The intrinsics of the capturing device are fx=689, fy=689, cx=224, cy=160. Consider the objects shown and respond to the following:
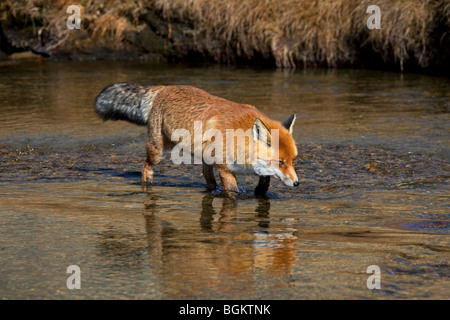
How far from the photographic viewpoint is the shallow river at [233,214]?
4.39m

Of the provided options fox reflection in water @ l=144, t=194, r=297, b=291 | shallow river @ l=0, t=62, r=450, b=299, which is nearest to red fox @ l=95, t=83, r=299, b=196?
shallow river @ l=0, t=62, r=450, b=299

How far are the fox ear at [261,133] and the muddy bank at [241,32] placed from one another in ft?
30.1

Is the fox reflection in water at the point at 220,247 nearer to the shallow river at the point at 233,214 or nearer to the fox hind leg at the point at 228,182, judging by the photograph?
the shallow river at the point at 233,214

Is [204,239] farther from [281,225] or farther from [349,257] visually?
[349,257]

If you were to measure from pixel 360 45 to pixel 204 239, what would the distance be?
12151 mm

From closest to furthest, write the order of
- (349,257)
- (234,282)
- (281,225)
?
(234,282) < (349,257) < (281,225)

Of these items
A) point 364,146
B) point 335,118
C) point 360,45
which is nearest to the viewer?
point 364,146

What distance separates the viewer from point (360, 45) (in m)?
16.6

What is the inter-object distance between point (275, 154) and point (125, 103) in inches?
94.2

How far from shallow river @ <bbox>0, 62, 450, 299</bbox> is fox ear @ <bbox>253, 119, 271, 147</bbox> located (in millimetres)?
627

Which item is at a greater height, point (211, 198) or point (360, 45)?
point (360, 45)

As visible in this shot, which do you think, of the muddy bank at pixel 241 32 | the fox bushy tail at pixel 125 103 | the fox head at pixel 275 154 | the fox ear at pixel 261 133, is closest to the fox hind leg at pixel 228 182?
the fox head at pixel 275 154
